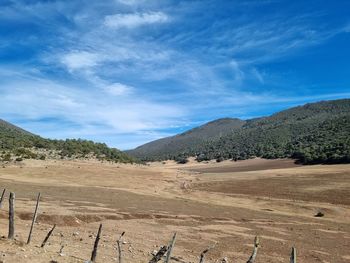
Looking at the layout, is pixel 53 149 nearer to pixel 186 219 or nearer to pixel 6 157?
pixel 6 157

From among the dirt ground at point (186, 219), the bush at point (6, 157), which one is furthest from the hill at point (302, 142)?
the bush at point (6, 157)

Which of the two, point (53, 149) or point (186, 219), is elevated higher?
point (53, 149)

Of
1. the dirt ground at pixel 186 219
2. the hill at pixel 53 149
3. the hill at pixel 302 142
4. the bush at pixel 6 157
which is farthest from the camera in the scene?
the hill at pixel 302 142

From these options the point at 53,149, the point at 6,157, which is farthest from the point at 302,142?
the point at 6,157

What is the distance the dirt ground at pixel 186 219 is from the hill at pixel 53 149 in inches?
313

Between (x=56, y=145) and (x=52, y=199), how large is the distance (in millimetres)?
46762

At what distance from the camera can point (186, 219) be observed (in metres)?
28.2

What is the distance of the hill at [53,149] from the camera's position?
60.9 metres

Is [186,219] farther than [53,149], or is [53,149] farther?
[53,149]

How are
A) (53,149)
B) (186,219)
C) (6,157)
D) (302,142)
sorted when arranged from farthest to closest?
(302,142)
(53,149)
(6,157)
(186,219)

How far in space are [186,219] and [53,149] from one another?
48781 millimetres

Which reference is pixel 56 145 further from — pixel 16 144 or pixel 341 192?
pixel 341 192

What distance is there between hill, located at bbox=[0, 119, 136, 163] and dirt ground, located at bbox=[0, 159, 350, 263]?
7946 mm

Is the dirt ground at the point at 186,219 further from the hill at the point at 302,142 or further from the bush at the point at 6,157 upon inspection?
the hill at the point at 302,142
